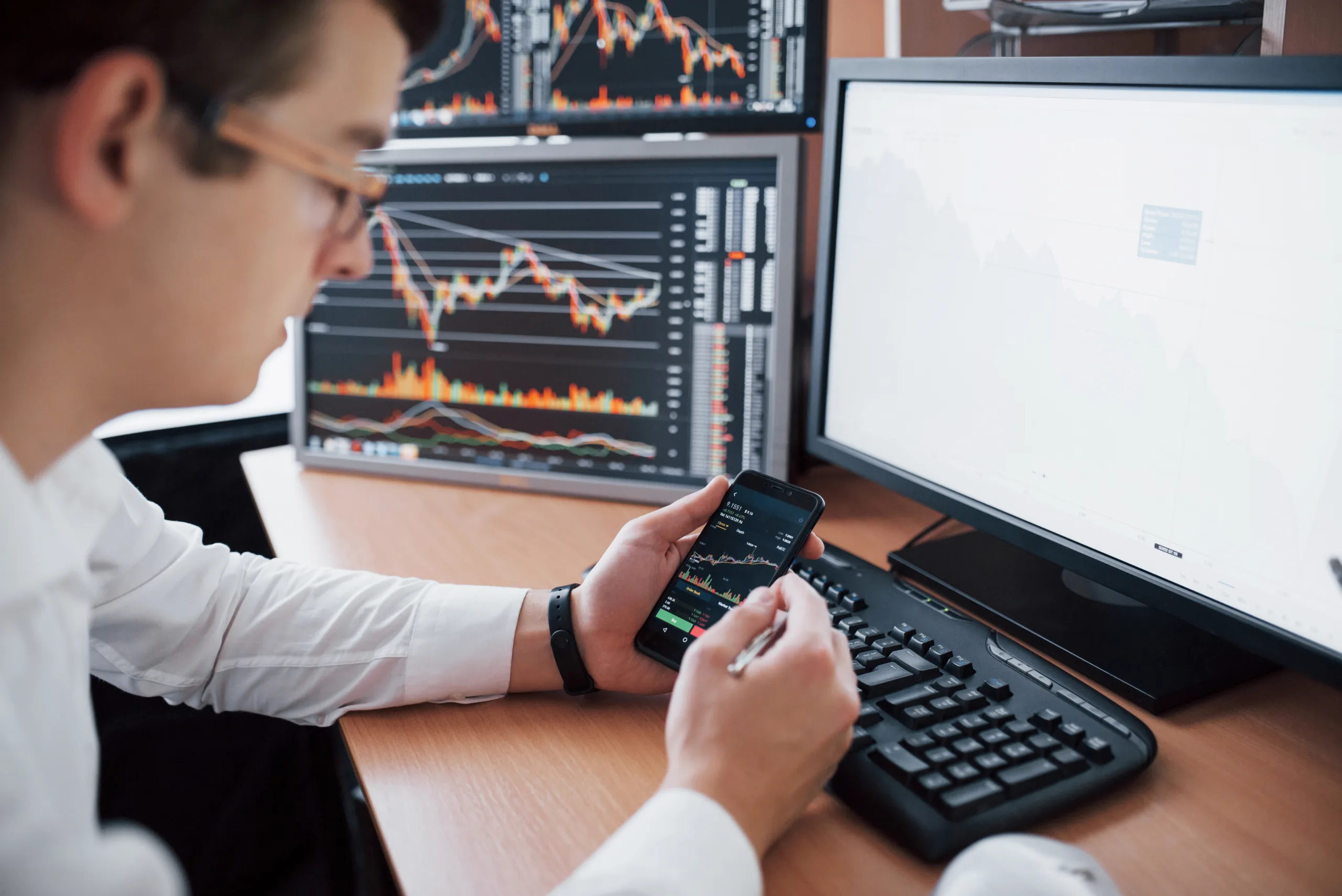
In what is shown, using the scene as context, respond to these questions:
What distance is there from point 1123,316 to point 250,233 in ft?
1.84

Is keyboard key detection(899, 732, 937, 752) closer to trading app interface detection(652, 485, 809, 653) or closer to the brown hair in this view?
trading app interface detection(652, 485, 809, 653)

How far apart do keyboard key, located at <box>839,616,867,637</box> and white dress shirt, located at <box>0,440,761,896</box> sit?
23 centimetres

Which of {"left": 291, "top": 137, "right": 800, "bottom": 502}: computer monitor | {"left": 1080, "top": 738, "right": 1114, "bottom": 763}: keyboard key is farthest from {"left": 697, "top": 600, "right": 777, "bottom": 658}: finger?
{"left": 291, "top": 137, "right": 800, "bottom": 502}: computer monitor

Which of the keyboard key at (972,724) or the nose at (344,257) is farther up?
the nose at (344,257)

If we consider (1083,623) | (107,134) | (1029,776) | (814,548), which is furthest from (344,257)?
(1083,623)

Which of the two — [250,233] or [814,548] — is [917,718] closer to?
[814,548]

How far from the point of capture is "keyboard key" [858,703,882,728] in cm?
62

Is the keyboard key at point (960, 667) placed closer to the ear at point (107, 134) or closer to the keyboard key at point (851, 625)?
the keyboard key at point (851, 625)

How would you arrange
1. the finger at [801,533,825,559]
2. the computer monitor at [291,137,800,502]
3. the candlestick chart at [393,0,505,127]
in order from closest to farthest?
the finger at [801,533,825,559] < the computer monitor at [291,137,800,502] < the candlestick chart at [393,0,505,127]

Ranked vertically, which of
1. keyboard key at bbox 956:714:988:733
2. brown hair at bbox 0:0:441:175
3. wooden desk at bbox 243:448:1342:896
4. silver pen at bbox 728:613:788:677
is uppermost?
brown hair at bbox 0:0:441:175

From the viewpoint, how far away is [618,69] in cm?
112

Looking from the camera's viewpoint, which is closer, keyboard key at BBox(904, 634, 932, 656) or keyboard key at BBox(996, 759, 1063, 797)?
keyboard key at BBox(996, 759, 1063, 797)

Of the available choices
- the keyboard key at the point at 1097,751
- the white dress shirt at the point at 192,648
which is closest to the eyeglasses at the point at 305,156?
the white dress shirt at the point at 192,648

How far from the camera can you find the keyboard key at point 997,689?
2.13 ft
